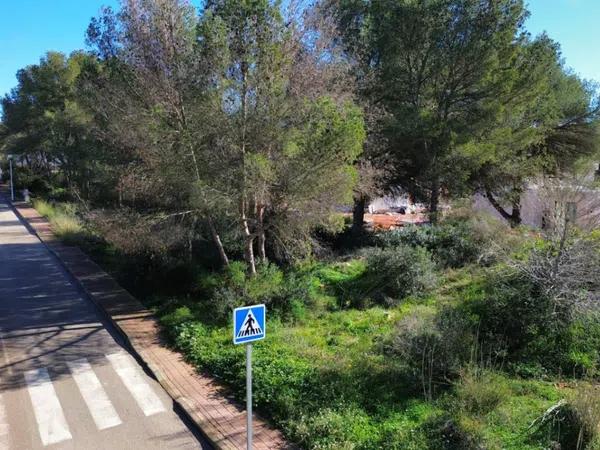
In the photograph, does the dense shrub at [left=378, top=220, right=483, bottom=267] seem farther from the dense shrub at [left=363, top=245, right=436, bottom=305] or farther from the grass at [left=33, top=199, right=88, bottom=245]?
the grass at [left=33, top=199, right=88, bottom=245]

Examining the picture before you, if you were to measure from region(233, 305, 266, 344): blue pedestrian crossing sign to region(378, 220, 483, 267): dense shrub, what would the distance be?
9.25m

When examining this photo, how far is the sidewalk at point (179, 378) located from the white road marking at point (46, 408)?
159cm

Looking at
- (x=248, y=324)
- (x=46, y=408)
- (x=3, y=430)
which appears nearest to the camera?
(x=248, y=324)

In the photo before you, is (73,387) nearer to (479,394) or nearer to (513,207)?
(479,394)

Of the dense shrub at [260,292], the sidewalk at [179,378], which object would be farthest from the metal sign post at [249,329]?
the dense shrub at [260,292]

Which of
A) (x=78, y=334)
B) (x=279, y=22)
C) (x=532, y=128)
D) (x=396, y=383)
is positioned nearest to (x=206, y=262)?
(x=78, y=334)

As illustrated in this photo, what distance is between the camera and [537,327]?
344 inches

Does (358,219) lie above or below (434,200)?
below

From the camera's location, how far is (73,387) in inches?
320

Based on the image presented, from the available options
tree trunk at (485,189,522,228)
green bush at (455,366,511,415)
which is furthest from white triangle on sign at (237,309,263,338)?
tree trunk at (485,189,522,228)

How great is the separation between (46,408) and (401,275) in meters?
8.09

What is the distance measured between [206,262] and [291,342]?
20.1ft

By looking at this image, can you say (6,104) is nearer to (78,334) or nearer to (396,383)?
(78,334)

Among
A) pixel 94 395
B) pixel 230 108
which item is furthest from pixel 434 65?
pixel 94 395
